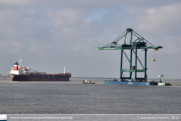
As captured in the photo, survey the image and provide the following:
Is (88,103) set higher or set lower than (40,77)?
lower

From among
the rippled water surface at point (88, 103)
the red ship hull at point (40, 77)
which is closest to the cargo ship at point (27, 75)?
the red ship hull at point (40, 77)

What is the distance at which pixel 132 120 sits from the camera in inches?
965

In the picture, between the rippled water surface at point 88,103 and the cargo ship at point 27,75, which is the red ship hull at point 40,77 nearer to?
the cargo ship at point 27,75

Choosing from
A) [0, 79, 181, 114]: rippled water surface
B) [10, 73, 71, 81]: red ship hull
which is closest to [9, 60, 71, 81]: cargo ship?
[10, 73, 71, 81]: red ship hull

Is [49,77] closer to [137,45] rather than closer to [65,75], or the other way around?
[65,75]

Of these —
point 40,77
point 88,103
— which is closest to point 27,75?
point 40,77

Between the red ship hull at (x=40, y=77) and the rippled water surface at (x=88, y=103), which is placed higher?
the red ship hull at (x=40, y=77)

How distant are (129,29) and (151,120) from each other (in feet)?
256

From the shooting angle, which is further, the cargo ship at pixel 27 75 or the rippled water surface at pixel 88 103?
the cargo ship at pixel 27 75

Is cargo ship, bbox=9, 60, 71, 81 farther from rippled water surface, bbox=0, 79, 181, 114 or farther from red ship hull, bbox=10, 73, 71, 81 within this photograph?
rippled water surface, bbox=0, 79, 181, 114

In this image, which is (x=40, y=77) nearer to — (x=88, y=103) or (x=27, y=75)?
(x=27, y=75)

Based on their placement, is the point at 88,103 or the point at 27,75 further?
the point at 27,75

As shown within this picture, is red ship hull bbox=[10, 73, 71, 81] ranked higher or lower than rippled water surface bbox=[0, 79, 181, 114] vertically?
higher

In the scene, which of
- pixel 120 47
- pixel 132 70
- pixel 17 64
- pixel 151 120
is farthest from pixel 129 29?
pixel 151 120
